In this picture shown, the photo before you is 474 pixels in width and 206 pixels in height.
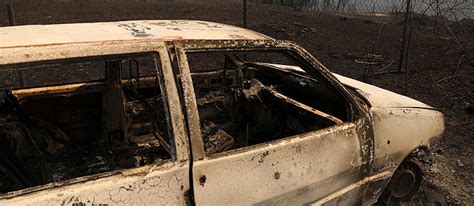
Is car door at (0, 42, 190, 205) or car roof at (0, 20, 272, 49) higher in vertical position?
car roof at (0, 20, 272, 49)

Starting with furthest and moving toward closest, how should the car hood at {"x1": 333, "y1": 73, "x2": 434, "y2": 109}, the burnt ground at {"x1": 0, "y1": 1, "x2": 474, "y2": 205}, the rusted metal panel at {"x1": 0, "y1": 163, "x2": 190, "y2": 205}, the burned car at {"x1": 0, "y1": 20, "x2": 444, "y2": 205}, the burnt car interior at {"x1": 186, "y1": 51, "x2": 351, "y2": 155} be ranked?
the burnt ground at {"x1": 0, "y1": 1, "x2": 474, "y2": 205}
the burnt car interior at {"x1": 186, "y1": 51, "x2": 351, "y2": 155}
the car hood at {"x1": 333, "y1": 73, "x2": 434, "y2": 109}
the burned car at {"x1": 0, "y1": 20, "x2": 444, "y2": 205}
the rusted metal panel at {"x1": 0, "y1": 163, "x2": 190, "y2": 205}

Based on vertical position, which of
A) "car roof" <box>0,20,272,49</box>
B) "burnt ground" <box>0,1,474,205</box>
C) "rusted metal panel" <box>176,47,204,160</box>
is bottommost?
"burnt ground" <box>0,1,474,205</box>

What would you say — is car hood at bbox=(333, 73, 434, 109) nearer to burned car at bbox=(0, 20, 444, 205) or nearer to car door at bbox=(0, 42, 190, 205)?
burned car at bbox=(0, 20, 444, 205)

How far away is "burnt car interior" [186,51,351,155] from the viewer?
2928mm

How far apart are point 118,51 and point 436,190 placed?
3280 mm

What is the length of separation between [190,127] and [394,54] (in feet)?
28.2

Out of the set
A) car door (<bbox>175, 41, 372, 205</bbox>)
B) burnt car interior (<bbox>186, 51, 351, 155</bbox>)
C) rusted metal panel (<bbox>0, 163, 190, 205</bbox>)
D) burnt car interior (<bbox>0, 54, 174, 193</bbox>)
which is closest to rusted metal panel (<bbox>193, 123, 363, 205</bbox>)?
car door (<bbox>175, 41, 372, 205</bbox>)

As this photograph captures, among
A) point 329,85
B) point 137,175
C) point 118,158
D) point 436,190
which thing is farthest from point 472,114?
point 137,175

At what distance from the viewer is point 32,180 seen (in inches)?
89.3

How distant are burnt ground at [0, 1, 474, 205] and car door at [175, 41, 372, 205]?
99 cm

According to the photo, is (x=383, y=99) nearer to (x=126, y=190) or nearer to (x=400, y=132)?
(x=400, y=132)

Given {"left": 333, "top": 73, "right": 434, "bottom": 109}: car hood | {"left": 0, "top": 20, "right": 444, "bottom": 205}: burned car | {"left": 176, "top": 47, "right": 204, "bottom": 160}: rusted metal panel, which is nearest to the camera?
{"left": 0, "top": 20, "right": 444, "bottom": 205}: burned car

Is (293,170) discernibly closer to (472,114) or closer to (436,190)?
(436,190)

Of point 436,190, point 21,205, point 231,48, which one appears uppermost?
point 231,48
